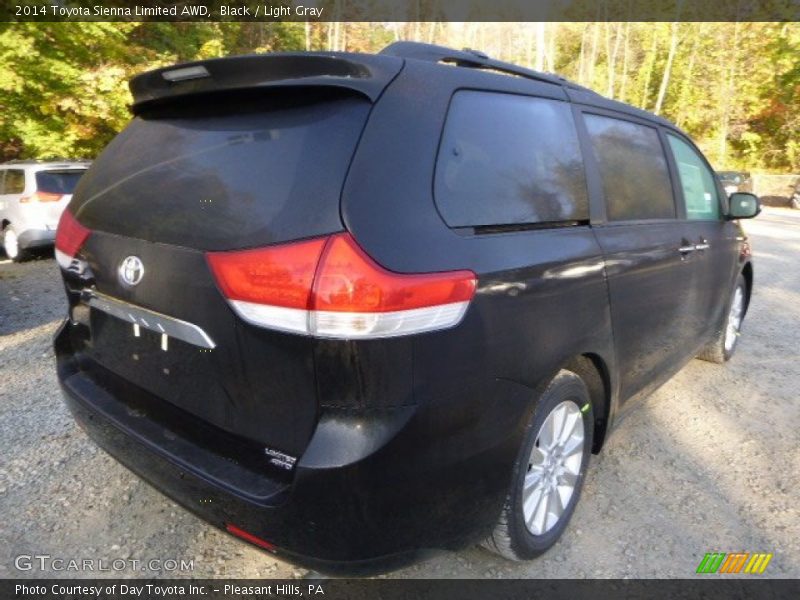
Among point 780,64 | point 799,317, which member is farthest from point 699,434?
point 780,64

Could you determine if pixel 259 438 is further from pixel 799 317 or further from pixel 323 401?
pixel 799 317

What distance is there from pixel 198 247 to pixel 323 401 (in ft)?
1.93

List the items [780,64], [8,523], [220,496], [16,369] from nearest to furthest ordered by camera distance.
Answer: [220,496]
[8,523]
[16,369]
[780,64]

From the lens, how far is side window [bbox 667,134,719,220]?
327cm

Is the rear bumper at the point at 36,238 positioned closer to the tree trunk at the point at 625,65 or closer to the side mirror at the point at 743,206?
the side mirror at the point at 743,206

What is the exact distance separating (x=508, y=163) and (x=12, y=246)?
9418 mm

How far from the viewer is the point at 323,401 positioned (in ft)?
4.86

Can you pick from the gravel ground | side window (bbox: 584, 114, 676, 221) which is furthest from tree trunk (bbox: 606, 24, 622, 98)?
the gravel ground

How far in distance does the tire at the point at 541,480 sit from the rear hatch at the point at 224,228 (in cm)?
84

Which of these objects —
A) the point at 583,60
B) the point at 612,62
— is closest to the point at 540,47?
the point at 612,62

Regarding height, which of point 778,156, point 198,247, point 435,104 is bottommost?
point 778,156

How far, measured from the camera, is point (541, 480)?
214cm

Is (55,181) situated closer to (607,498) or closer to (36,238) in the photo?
(36,238)

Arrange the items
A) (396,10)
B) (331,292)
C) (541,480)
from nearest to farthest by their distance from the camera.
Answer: (331,292), (541,480), (396,10)
